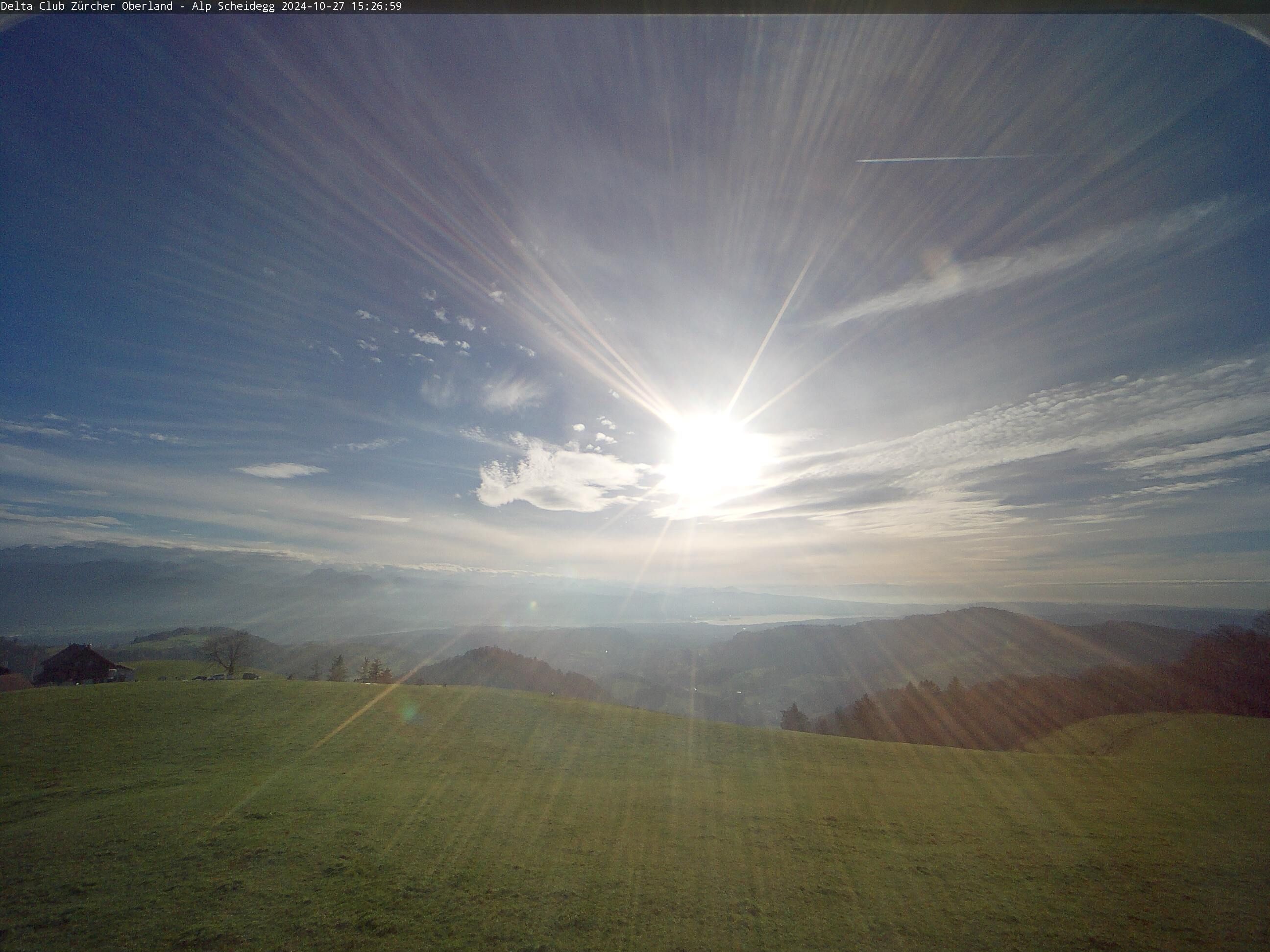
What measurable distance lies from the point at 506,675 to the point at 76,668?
11182cm

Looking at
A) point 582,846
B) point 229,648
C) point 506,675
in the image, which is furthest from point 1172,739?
point 506,675

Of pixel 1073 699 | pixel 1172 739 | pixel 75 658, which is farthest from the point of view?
pixel 1073 699

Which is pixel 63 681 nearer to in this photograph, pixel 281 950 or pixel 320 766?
pixel 320 766

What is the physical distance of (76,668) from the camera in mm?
45500

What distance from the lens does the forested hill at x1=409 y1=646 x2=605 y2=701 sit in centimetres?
13900

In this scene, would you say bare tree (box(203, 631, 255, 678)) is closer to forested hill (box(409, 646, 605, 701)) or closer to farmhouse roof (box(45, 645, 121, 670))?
farmhouse roof (box(45, 645, 121, 670))

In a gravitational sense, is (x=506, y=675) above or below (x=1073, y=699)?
below

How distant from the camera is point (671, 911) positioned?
401 inches

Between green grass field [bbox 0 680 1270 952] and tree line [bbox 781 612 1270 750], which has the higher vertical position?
green grass field [bbox 0 680 1270 952]

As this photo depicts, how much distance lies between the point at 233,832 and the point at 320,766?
8.30 meters

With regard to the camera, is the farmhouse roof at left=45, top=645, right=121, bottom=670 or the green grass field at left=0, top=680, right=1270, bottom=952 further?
the farmhouse roof at left=45, top=645, right=121, bottom=670

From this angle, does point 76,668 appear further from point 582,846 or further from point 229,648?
point 582,846

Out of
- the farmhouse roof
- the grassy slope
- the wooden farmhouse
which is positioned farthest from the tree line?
the farmhouse roof

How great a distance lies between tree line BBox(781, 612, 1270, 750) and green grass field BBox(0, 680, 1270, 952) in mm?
28014
